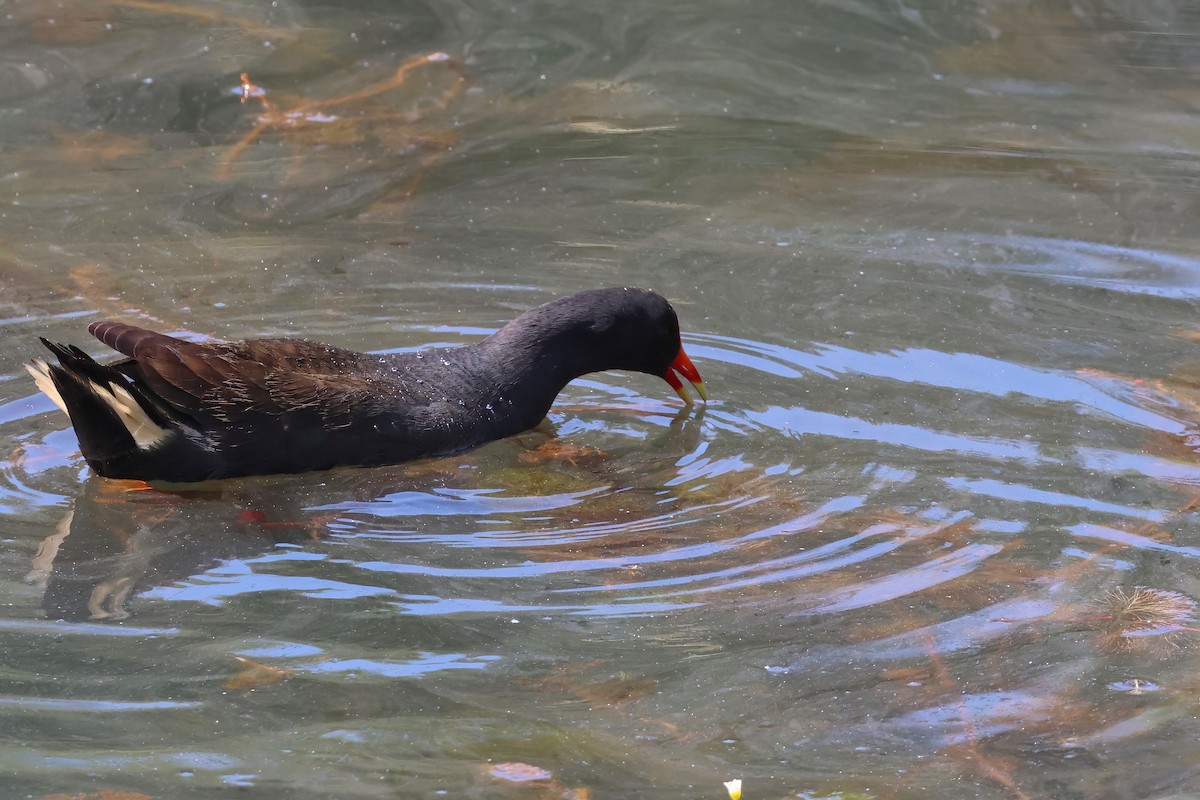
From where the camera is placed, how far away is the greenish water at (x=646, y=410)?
3459 millimetres

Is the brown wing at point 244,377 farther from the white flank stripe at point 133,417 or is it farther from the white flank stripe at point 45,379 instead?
the white flank stripe at point 45,379

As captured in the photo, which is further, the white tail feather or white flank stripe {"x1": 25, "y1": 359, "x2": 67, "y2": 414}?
white flank stripe {"x1": 25, "y1": 359, "x2": 67, "y2": 414}

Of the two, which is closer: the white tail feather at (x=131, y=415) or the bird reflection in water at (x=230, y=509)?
the bird reflection in water at (x=230, y=509)

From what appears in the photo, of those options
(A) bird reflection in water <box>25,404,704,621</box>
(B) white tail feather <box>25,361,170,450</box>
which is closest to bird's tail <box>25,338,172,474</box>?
(B) white tail feather <box>25,361,170,450</box>

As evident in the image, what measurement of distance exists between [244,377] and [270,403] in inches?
4.5

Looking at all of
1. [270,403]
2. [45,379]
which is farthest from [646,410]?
[45,379]

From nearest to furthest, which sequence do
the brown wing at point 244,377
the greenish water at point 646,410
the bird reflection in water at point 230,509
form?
the greenish water at point 646,410
the bird reflection in water at point 230,509
the brown wing at point 244,377

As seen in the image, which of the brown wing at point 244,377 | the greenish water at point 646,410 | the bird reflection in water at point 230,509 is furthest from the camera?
the brown wing at point 244,377

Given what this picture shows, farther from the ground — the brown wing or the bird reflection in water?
the brown wing

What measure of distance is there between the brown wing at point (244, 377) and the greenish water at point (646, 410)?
26 cm

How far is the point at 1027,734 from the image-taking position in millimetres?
3467

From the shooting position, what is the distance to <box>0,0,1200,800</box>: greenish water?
3459 mm

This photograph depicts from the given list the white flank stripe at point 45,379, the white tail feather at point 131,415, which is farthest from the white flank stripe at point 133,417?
the white flank stripe at point 45,379

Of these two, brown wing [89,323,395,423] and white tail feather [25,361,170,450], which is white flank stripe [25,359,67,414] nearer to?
white tail feather [25,361,170,450]
